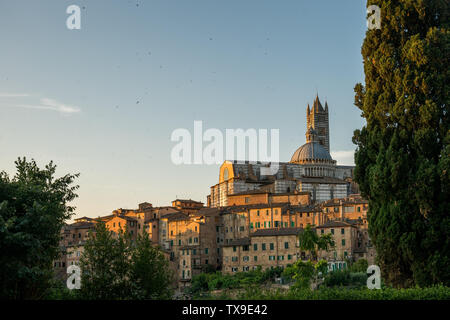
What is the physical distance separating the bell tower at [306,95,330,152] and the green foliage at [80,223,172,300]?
111811 mm

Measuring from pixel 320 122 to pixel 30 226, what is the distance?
118595 millimetres

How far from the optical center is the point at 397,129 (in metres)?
21.2

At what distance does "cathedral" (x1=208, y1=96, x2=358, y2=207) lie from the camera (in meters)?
87.3

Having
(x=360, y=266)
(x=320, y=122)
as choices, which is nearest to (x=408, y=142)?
(x=360, y=266)

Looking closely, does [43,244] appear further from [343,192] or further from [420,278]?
[343,192]

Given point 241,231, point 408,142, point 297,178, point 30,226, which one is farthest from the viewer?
point 297,178

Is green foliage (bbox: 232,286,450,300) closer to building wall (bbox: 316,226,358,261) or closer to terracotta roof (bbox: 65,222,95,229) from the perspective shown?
building wall (bbox: 316,226,358,261)

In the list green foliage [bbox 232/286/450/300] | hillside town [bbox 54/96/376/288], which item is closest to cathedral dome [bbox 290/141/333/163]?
hillside town [bbox 54/96/376/288]

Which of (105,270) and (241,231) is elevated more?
(241,231)

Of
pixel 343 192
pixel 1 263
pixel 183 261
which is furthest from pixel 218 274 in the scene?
pixel 1 263

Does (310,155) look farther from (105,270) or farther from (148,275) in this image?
(105,270)

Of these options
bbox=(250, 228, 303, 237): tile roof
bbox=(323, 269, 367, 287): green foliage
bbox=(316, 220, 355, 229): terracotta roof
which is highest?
bbox=(316, 220, 355, 229): terracotta roof

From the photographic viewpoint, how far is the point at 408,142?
20984 mm
